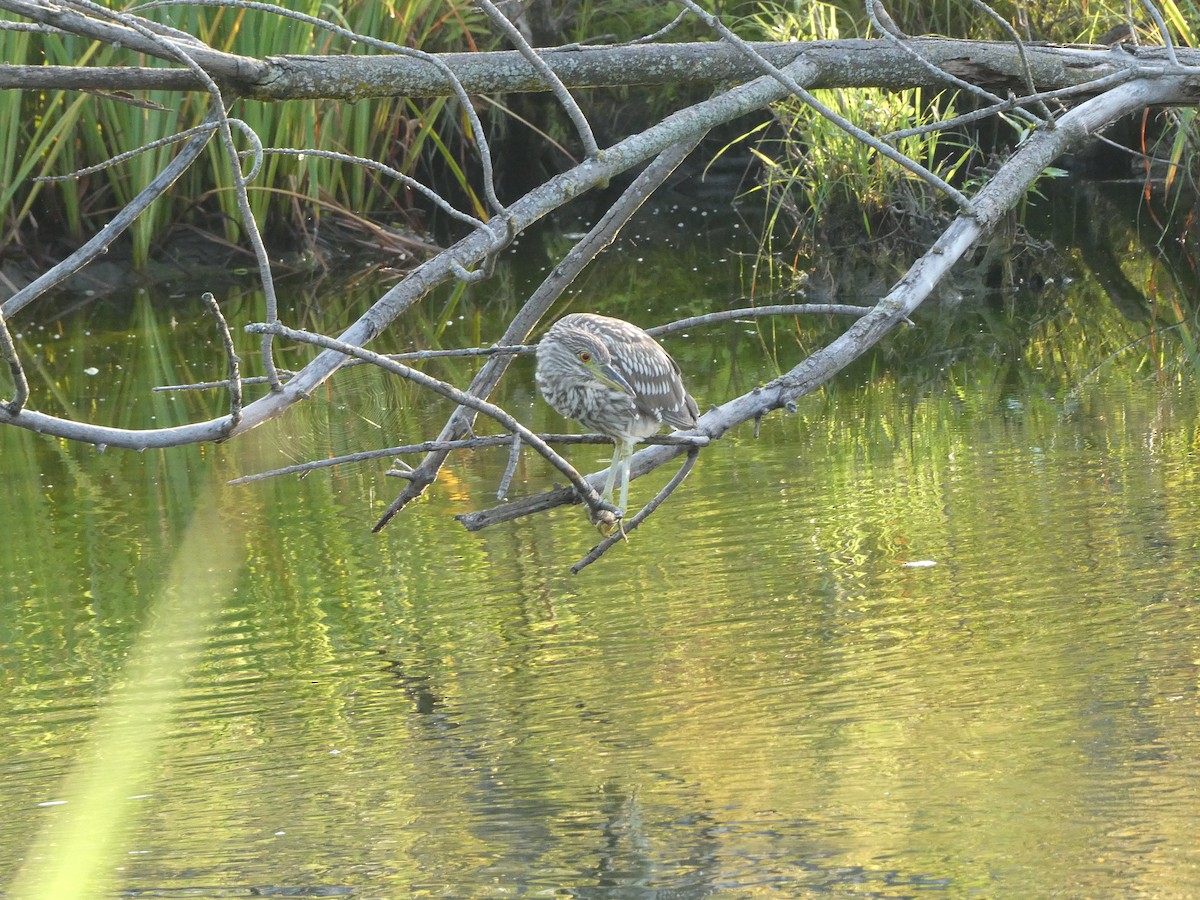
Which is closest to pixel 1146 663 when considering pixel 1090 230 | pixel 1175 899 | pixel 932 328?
pixel 1175 899

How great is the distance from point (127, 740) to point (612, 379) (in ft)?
3.94

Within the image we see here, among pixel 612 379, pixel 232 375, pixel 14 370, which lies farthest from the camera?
pixel 612 379

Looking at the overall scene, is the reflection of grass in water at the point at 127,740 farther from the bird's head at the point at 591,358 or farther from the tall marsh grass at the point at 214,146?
the tall marsh grass at the point at 214,146

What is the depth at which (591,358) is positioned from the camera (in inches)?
120

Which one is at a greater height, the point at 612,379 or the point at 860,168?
the point at 860,168

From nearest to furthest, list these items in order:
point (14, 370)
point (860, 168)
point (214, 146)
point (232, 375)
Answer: point (14, 370)
point (232, 375)
point (860, 168)
point (214, 146)

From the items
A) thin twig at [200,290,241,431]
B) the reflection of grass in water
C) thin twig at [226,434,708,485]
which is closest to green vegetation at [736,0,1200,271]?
the reflection of grass in water

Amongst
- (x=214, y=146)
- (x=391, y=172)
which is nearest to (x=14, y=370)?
(x=391, y=172)

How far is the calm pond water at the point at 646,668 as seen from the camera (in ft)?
8.24

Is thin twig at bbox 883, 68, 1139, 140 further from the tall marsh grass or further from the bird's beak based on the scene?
the tall marsh grass

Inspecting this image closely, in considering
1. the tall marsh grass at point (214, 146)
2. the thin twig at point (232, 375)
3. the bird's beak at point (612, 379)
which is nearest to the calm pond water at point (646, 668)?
the bird's beak at point (612, 379)

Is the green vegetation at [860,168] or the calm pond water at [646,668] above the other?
the green vegetation at [860,168]

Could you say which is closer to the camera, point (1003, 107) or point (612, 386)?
point (612, 386)

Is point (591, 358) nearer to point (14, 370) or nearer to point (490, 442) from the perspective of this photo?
point (490, 442)
